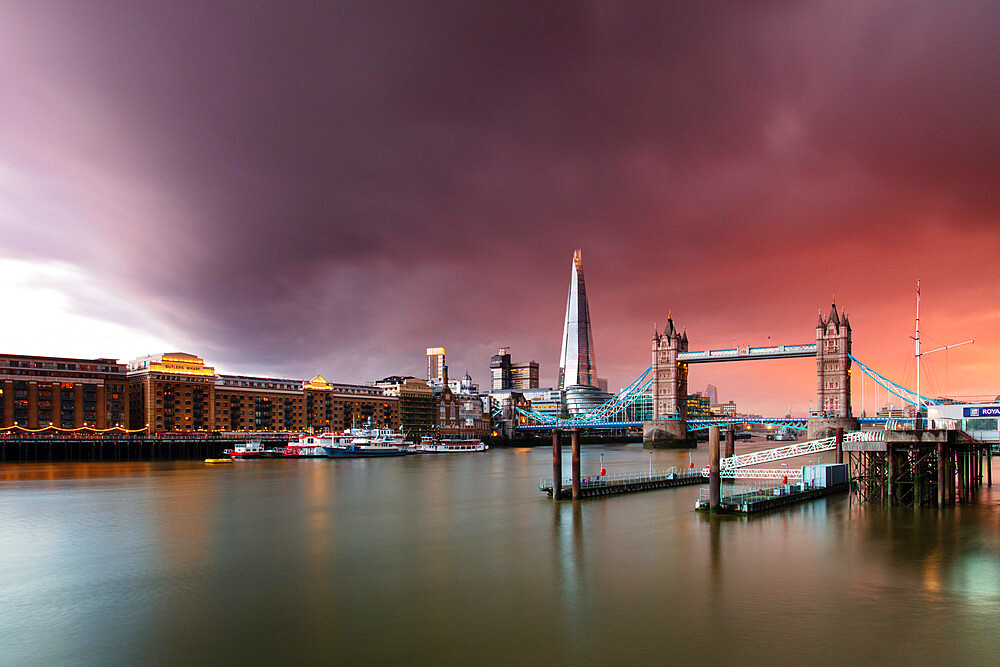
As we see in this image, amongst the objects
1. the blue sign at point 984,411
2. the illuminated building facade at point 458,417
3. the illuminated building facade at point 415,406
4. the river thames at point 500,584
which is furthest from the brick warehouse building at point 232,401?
the blue sign at point 984,411

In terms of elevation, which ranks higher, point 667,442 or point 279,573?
point 279,573

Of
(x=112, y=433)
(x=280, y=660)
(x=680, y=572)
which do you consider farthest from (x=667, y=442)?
(x=280, y=660)

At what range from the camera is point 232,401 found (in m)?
143

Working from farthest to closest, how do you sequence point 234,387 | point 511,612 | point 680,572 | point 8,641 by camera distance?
point 234,387
point 680,572
point 511,612
point 8,641

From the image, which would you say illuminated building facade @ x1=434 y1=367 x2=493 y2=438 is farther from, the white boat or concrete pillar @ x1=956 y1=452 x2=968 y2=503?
concrete pillar @ x1=956 y1=452 x2=968 y2=503

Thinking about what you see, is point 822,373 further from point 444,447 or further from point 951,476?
point 951,476

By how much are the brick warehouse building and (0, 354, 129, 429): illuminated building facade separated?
473 cm

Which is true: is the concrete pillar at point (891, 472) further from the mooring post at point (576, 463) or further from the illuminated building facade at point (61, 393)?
the illuminated building facade at point (61, 393)

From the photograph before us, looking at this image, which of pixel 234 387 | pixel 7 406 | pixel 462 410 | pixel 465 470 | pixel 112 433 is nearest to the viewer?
pixel 465 470

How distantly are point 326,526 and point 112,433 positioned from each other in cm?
9848

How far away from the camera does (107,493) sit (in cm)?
5644

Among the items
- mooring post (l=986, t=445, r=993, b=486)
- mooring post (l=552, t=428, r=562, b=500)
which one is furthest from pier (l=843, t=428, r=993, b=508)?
mooring post (l=552, t=428, r=562, b=500)

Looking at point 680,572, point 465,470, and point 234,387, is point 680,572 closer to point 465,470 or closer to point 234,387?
point 465,470

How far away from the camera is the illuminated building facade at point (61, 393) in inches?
4411
